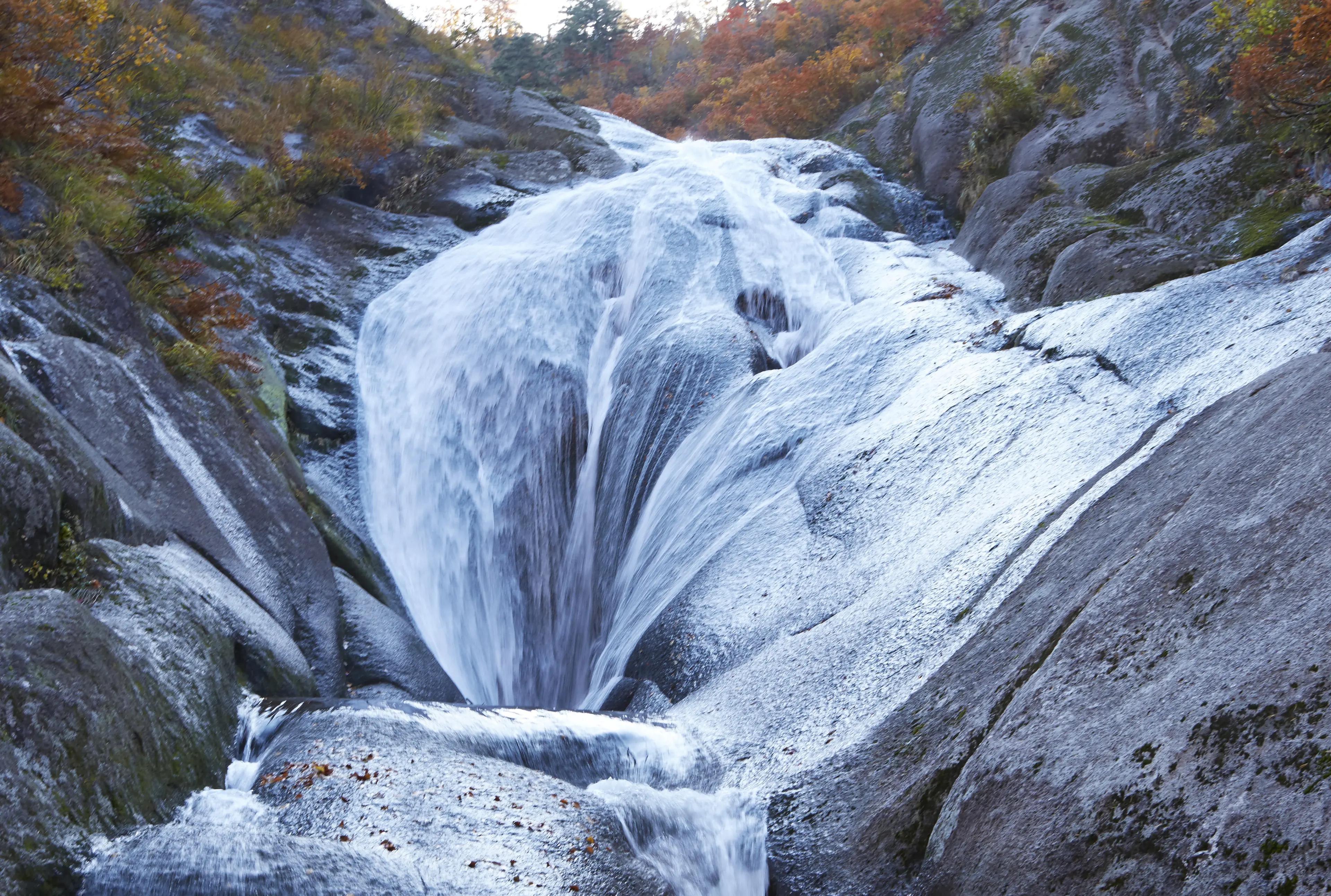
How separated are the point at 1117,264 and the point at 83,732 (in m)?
8.62

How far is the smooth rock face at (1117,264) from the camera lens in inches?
312

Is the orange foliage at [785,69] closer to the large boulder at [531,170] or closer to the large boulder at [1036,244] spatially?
the large boulder at [531,170]

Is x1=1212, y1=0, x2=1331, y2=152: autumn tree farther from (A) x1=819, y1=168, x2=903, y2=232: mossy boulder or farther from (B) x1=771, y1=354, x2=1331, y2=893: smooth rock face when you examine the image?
(A) x1=819, y1=168, x2=903, y2=232: mossy boulder

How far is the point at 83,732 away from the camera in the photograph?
3.62 metres

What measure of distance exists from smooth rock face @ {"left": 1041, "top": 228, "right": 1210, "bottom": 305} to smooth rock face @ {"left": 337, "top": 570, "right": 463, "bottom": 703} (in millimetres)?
6723

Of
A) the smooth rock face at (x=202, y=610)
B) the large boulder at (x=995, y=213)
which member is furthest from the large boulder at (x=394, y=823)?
the large boulder at (x=995, y=213)

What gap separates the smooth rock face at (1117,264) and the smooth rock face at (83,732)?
7.56m

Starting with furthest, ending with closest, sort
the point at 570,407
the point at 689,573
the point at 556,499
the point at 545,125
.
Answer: the point at 545,125 < the point at 570,407 < the point at 556,499 < the point at 689,573

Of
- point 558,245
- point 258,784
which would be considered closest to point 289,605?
point 258,784

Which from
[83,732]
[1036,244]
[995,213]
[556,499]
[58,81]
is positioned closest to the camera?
[83,732]

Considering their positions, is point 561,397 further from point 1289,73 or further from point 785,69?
point 785,69

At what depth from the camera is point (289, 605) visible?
6973 millimetres

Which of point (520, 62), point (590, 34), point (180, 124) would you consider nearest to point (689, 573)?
point (180, 124)

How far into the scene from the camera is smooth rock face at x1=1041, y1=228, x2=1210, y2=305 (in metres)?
7.92
